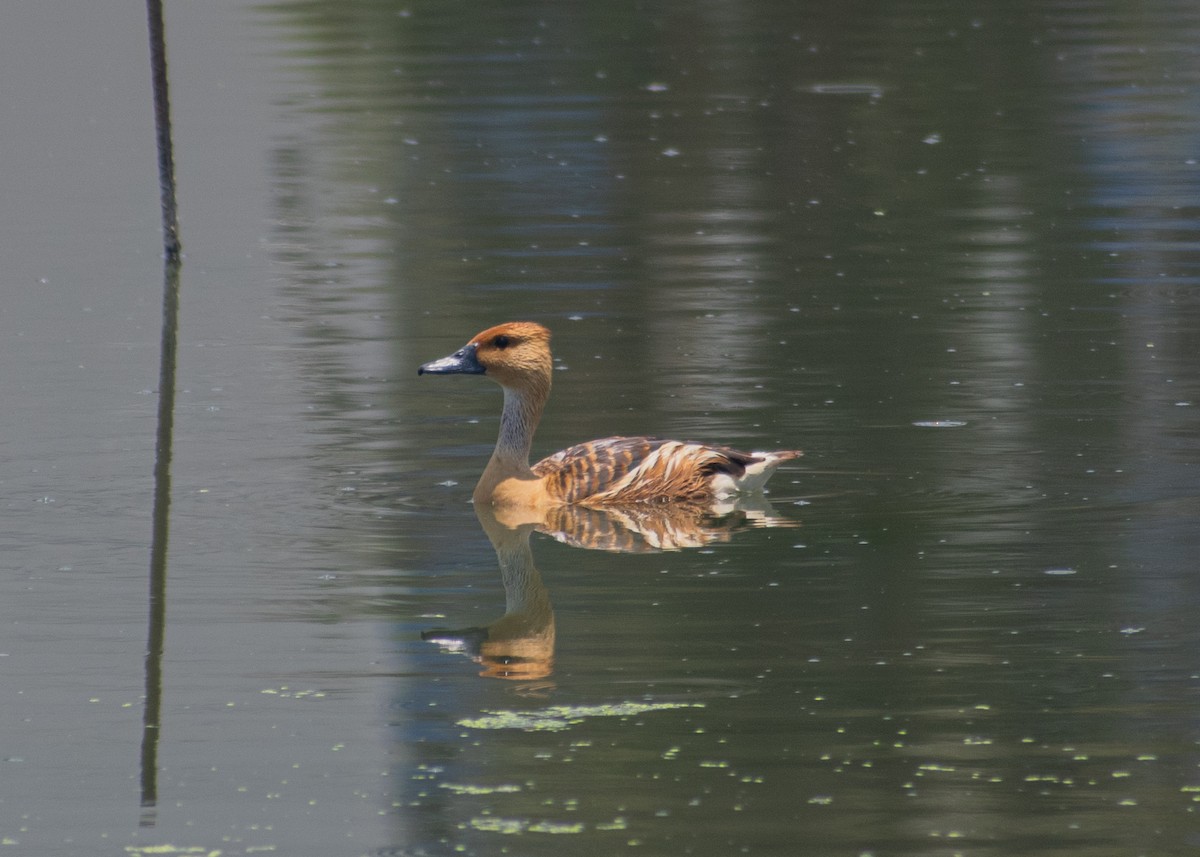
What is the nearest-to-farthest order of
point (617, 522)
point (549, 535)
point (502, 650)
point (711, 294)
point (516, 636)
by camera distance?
point (502, 650) < point (516, 636) < point (549, 535) < point (617, 522) < point (711, 294)

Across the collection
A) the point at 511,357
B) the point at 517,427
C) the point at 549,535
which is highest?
the point at 511,357

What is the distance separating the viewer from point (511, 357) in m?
12.5

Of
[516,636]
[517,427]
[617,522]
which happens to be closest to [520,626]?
[516,636]

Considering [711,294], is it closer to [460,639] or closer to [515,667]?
[460,639]

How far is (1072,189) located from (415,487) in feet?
39.7

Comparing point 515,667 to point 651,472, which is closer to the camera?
point 515,667

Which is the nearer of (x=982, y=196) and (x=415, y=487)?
(x=415, y=487)

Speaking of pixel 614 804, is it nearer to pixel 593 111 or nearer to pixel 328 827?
pixel 328 827

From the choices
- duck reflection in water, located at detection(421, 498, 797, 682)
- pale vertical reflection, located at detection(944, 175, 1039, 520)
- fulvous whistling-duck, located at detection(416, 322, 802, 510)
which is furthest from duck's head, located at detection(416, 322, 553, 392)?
pale vertical reflection, located at detection(944, 175, 1039, 520)

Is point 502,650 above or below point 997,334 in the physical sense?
below

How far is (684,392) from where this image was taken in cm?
1435

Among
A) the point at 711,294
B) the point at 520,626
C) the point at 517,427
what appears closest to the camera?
the point at 520,626

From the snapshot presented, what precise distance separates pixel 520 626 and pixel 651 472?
2.49 m

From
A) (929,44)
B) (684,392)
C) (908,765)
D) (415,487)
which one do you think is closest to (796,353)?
(684,392)
